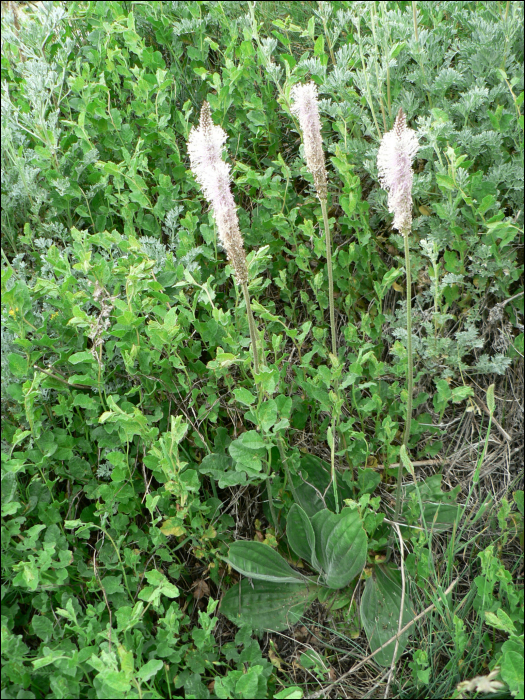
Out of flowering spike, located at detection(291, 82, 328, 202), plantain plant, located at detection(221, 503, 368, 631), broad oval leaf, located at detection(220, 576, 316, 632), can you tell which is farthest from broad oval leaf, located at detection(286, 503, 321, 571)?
flowering spike, located at detection(291, 82, 328, 202)

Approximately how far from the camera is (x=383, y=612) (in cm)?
183

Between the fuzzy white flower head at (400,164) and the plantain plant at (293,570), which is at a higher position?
the fuzzy white flower head at (400,164)

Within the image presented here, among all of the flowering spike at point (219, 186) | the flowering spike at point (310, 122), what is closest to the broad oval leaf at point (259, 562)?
the flowering spike at point (219, 186)

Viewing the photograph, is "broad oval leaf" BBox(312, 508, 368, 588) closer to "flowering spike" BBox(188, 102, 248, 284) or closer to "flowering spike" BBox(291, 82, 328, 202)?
"flowering spike" BBox(188, 102, 248, 284)

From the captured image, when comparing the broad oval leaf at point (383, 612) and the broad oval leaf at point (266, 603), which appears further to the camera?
the broad oval leaf at point (266, 603)

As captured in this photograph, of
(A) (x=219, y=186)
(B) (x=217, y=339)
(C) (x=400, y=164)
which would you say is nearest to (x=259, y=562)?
(B) (x=217, y=339)

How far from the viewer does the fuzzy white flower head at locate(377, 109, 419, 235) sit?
58.5 inches

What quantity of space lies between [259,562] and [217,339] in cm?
78

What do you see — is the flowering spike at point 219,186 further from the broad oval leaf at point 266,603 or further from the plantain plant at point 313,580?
the broad oval leaf at point 266,603

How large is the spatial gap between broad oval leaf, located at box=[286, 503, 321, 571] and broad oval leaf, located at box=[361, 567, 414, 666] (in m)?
0.19

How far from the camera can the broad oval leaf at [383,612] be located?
173 centimetres

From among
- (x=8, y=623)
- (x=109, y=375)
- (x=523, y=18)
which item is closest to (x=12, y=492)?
(x=8, y=623)

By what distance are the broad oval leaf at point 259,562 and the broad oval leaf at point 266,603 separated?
6 centimetres

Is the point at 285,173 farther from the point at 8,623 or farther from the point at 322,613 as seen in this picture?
the point at 8,623
